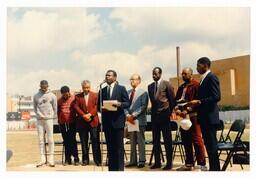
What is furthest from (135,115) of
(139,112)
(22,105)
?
(22,105)

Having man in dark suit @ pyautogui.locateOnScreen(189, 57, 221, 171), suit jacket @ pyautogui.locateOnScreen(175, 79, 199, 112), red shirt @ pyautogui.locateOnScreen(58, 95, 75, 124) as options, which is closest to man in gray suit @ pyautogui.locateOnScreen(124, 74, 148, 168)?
suit jacket @ pyautogui.locateOnScreen(175, 79, 199, 112)

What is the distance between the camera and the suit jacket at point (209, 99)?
902cm

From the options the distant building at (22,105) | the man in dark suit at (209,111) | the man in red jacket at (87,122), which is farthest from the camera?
the man in red jacket at (87,122)

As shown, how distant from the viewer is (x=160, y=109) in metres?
9.57

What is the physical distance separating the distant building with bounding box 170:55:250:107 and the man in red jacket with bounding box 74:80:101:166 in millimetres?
1797

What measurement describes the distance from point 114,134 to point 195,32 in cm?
203

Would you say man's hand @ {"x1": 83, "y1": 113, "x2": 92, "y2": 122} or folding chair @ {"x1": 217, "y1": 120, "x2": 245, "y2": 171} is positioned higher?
man's hand @ {"x1": 83, "y1": 113, "x2": 92, "y2": 122}

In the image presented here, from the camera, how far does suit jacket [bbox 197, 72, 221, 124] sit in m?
9.02

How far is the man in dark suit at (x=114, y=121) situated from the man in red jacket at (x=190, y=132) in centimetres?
91

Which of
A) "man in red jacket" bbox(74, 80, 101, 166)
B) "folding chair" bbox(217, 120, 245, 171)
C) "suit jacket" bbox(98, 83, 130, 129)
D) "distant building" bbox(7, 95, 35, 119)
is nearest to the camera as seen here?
"folding chair" bbox(217, 120, 245, 171)

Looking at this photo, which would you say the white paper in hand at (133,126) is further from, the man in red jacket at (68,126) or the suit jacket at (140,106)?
the man in red jacket at (68,126)

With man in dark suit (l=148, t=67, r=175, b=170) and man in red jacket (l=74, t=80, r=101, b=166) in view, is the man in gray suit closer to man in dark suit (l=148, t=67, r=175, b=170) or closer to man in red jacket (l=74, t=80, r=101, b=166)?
man in dark suit (l=148, t=67, r=175, b=170)

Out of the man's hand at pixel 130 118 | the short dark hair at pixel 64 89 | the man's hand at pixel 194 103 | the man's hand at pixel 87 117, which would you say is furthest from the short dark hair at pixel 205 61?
the short dark hair at pixel 64 89

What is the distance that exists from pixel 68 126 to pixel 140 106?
133 centimetres
